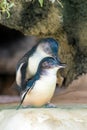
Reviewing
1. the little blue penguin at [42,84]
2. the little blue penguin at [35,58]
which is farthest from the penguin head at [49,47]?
the little blue penguin at [42,84]

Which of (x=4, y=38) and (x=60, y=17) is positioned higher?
(x=60, y=17)

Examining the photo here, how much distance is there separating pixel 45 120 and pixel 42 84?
36cm

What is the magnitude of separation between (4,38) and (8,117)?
215 centimetres

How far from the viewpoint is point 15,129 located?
2570 millimetres

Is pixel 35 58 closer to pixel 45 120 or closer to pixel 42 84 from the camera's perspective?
pixel 42 84

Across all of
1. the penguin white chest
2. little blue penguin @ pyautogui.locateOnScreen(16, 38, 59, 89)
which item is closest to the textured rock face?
the penguin white chest

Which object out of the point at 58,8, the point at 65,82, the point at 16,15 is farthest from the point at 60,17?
the point at 65,82

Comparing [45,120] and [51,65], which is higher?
[51,65]

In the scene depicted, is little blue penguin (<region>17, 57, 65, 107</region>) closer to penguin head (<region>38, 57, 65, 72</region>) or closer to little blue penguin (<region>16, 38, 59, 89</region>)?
penguin head (<region>38, 57, 65, 72</region>)

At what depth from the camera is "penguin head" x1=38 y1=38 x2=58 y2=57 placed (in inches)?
124

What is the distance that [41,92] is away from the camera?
2.89 m

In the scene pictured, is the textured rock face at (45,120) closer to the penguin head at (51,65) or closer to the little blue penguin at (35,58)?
the penguin head at (51,65)

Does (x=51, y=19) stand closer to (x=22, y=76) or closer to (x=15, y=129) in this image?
(x=22, y=76)

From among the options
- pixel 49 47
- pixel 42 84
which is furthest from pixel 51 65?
pixel 49 47
